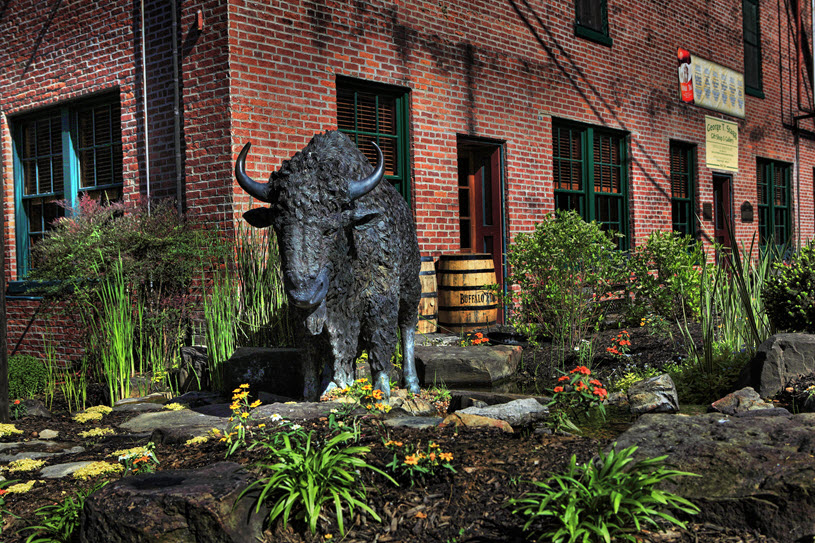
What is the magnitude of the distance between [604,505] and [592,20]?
10014mm

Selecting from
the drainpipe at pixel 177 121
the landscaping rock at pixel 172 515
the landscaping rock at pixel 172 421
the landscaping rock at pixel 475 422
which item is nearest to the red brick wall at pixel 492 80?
the drainpipe at pixel 177 121

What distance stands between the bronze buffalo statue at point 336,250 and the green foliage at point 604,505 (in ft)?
6.07

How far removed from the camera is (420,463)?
2.79 metres

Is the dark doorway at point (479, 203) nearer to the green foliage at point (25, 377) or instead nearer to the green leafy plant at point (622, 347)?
the green leafy plant at point (622, 347)

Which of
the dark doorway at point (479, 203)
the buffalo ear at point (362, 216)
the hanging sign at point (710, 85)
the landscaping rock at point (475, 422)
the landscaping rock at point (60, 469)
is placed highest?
→ the hanging sign at point (710, 85)

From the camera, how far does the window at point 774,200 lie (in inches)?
606

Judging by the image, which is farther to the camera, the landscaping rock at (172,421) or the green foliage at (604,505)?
the landscaping rock at (172,421)

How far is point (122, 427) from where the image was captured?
14.8ft

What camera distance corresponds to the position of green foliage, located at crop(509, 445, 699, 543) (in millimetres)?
2258

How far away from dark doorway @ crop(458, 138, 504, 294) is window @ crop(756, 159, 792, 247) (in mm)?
8162

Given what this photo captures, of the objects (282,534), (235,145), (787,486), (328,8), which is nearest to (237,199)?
(235,145)

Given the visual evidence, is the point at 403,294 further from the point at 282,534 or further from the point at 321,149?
the point at 282,534

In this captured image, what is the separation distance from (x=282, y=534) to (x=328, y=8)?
6.16 m

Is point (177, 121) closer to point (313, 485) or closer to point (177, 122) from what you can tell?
point (177, 122)
